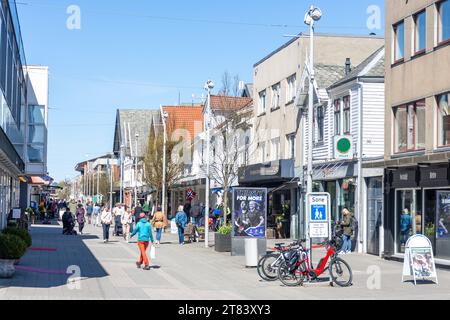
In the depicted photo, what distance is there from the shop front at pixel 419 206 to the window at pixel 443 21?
3.80 metres

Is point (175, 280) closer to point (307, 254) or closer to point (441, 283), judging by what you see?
point (307, 254)

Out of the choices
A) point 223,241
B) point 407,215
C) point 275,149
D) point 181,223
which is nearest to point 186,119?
point 275,149

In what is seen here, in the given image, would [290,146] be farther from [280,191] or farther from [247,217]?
[247,217]

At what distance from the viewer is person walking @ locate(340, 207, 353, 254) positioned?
29.0m

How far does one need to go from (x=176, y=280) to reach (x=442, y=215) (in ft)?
29.3

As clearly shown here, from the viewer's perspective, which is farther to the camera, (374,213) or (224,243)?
(224,243)

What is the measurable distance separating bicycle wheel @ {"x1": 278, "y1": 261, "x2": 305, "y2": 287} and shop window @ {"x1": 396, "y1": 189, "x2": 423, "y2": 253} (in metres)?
7.94

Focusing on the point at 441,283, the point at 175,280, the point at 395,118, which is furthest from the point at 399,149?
the point at 175,280

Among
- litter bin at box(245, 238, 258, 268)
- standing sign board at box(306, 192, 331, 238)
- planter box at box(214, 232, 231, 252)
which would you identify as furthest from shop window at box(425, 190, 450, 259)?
planter box at box(214, 232, 231, 252)

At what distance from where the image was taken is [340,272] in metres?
18.8

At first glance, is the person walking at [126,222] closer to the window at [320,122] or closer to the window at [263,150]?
the window at [320,122]

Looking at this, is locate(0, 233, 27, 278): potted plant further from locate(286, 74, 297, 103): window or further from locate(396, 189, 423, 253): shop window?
locate(286, 74, 297, 103): window

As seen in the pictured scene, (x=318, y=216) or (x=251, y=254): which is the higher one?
(x=318, y=216)
